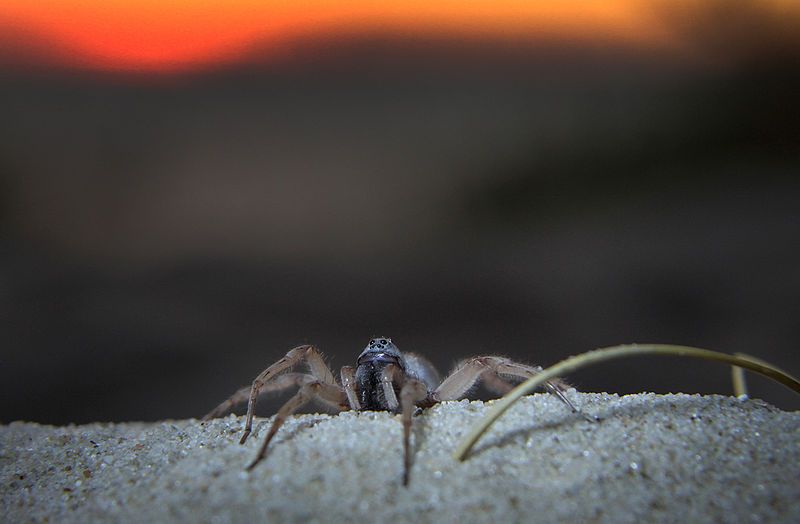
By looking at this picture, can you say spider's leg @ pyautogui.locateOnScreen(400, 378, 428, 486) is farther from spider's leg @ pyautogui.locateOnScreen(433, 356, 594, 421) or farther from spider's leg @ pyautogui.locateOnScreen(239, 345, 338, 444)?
spider's leg @ pyautogui.locateOnScreen(239, 345, 338, 444)

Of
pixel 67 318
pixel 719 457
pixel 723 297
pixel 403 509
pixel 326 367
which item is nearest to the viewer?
pixel 403 509

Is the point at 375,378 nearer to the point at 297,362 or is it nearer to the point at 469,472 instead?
the point at 297,362

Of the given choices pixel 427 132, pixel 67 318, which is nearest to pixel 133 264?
pixel 67 318

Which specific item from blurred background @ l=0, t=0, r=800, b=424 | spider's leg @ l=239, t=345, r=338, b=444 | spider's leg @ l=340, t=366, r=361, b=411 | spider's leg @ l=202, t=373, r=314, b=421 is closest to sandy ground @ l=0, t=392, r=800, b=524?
spider's leg @ l=239, t=345, r=338, b=444

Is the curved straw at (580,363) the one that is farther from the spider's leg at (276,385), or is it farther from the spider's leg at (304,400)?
the spider's leg at (276,385)

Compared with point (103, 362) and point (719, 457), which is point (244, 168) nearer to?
point (103, 362)

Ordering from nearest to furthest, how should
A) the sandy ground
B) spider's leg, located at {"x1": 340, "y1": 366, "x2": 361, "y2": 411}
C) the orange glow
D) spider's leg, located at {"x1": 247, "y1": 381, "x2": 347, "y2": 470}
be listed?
the sandy ground → spider's leg, located at {"x1": 247, "y1": 381, "x2": 347, "y2": 470} → spider's leg, located at {"x1": 340, "y1": 366, "x2": 361, "y2": 411} → the orange glow

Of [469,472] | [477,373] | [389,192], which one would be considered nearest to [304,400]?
[469,472]
